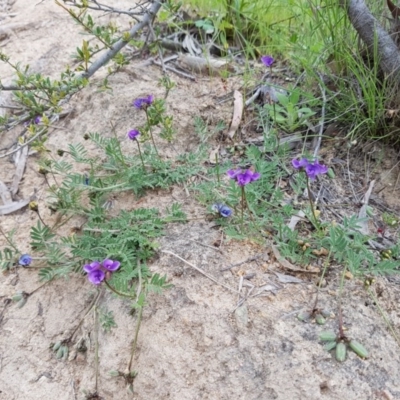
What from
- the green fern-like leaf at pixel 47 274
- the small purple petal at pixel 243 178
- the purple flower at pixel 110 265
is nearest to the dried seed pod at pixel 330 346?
the small purple petal at pixel 243 178

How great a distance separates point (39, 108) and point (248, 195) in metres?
1.14

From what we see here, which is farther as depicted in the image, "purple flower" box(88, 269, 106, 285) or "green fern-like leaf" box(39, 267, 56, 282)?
"green fern-like leaf" box(39, 267, 56, 282)

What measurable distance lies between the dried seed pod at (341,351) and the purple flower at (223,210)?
0.65 meters

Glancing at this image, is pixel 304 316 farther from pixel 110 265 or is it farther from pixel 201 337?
pixel 110 265

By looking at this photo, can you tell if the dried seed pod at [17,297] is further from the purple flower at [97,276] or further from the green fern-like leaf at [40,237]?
the purple flower at [97,276]

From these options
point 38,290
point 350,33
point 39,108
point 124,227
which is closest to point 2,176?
point 39,108

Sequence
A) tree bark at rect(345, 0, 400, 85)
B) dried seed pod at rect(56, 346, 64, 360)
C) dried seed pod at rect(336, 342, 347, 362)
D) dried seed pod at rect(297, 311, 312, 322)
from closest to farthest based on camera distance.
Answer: dried seed pod at rect(336, 342, 347, 362) < dried seed pod at rect(297, 311, 312, 322) < dried seed pod at rect(56, 346, 64, 360) < tree bark at rect(345, 0, 400, 85)

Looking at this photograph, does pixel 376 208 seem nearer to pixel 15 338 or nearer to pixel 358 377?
pixel 358 377

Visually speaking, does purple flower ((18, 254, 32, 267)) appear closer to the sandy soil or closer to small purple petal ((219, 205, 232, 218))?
the sandy soil

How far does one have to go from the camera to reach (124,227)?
1785 millimetres

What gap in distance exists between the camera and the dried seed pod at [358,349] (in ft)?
4.59

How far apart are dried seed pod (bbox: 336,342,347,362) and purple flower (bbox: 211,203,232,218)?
65 centimetres

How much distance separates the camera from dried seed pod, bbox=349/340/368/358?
1.40 metres

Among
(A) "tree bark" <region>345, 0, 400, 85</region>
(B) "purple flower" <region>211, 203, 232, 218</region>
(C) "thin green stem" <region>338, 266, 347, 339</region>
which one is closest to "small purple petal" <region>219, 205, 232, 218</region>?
(B) "purple flower" <region>211, 203, 232, 218</region>
